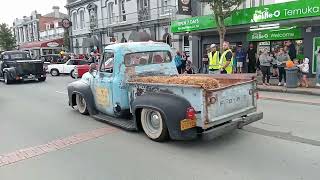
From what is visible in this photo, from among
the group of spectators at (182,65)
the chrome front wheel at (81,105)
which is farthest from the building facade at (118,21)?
the chrome front wheel at (81,105)

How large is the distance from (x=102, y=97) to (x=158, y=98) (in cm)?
225

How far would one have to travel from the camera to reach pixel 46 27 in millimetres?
55719

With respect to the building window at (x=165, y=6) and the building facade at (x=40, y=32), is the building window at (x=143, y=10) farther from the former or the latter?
the building facade at (x=40, y=32)

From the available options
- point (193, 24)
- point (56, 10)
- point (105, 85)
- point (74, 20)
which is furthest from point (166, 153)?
point (56, 10)

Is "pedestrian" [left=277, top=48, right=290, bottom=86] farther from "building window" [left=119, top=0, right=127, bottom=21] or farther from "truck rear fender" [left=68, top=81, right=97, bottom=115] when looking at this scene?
"building window" [left=119, top=0, right=127, bottom=21]

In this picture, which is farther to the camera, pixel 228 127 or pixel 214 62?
pixel 214 62

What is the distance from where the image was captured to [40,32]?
55.7m

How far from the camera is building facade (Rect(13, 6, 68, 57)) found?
150 ft

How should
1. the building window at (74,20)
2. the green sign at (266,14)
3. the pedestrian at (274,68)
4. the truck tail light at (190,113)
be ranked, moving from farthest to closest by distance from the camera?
the building window at (74,20), the pedestrian at (274,68), the green sign at (266,14), the truck tail light at (190,113)

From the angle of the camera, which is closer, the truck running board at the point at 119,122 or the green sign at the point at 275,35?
the truck running board at the point at 119,122

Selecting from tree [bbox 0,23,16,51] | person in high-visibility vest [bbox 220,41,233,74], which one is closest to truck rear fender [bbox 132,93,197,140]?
person in high-visibility vest [bbox 220,41,233,74]

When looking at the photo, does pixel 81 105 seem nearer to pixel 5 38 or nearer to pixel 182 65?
pixel 182 65

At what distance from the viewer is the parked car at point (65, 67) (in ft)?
85.5

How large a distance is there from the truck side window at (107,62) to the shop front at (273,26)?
9.50 m
